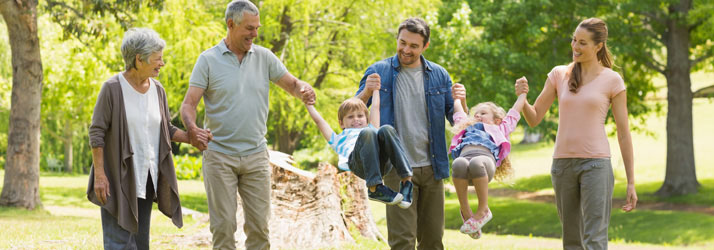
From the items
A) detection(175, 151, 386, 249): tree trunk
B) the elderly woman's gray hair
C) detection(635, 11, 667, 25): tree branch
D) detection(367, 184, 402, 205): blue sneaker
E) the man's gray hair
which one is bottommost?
detection(175, 151, 386, 249): tree trunk

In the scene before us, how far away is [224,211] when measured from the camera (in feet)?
17.5

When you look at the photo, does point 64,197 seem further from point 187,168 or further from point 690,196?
point 690,196

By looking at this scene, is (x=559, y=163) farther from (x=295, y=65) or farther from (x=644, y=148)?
(x=644, y=148)

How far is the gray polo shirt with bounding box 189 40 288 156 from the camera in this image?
207 inches

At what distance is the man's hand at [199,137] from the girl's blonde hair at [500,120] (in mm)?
1764

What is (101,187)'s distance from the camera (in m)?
4.64

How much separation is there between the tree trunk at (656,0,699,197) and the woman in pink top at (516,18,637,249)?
18.5 meters

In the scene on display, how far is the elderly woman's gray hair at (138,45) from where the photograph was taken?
473cm

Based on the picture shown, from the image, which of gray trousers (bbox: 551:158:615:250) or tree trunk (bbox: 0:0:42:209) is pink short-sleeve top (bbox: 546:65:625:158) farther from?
tree trunk (bbox: 0:0:42:209)

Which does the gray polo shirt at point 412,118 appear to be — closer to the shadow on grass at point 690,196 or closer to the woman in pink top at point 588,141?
the woman in pink top at point 588,141

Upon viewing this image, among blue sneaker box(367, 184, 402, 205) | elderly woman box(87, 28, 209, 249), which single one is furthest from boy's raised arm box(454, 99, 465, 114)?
elderly woman box(87, 28, 209, 249)

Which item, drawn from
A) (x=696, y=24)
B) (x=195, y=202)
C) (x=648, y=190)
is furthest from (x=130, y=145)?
(x=648, y=190)

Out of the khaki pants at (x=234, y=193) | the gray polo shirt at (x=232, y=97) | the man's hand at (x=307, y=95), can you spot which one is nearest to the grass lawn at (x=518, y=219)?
the man's hand at (x=307, y=95)

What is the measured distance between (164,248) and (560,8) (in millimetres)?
15042
